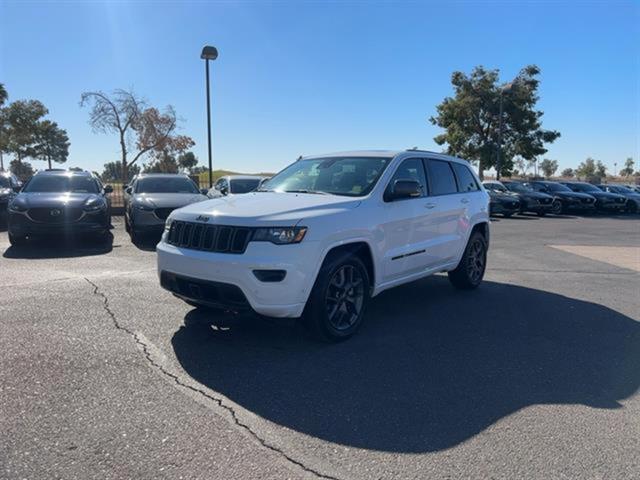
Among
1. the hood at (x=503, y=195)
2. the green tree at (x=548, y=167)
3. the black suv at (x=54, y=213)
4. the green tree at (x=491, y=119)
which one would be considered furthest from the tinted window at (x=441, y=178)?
the green tree at (x=548, y=167)

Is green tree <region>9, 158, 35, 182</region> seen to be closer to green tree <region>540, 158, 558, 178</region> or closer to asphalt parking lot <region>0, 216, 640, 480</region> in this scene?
asphalt parking lot <region>0, 216, 640, 480</region>

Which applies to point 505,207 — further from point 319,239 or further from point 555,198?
point 319,239

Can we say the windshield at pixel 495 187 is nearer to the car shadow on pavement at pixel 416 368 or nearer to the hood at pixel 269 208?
the car shadow on pavement at pixel 416 368

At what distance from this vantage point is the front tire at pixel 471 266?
7.04m

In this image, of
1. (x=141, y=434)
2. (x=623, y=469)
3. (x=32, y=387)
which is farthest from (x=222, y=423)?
(x=623, y=469)

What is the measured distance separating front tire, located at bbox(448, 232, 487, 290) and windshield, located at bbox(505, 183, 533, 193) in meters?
19.1

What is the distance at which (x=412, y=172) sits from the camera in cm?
598

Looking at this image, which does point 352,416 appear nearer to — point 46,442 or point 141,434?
point 141,434

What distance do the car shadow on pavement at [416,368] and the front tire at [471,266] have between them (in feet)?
2.98

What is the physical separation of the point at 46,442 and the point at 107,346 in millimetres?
1593

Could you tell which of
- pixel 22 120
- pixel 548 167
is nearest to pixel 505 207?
pixel 22 120

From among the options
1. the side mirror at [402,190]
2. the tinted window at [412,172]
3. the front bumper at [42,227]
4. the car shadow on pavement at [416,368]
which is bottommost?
the car shadow on pavement at [416,368]

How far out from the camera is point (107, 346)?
4539 millimetres

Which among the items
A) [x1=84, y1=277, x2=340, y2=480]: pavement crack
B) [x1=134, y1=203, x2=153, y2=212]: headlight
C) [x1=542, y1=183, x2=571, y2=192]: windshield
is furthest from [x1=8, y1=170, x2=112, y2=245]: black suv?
[x1=542, y1=183, x2=571, y2=192]: windshield
